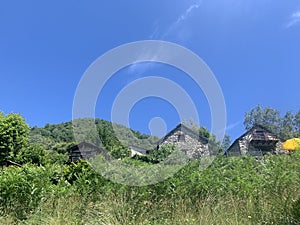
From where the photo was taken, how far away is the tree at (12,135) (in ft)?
55.3

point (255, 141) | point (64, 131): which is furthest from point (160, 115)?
point (64, 131)

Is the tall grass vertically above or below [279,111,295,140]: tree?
below

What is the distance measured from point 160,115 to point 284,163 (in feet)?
12.6

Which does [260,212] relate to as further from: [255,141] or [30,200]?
[255,141]

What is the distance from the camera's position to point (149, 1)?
730 cm

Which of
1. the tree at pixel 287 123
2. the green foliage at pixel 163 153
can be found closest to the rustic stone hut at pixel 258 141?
the green foliage at pixel 163 153

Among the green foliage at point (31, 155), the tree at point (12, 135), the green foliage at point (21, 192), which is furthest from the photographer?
the green foliage at point (31, 155)

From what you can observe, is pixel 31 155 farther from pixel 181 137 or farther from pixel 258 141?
pixel 258 141

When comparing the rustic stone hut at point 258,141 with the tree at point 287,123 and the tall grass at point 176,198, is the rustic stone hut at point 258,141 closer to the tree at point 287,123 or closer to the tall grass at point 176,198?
the tall grass at point 176,198

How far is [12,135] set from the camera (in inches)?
703

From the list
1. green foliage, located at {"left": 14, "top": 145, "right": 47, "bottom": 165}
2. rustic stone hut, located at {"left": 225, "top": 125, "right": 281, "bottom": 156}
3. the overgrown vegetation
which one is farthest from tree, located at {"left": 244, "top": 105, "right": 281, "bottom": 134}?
the overgrown vegetation

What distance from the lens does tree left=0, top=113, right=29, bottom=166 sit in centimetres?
1686

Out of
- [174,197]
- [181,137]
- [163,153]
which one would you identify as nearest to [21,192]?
[174,197]

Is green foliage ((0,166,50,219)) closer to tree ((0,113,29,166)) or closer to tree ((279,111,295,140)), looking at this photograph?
tree ((0,113,29,166))
